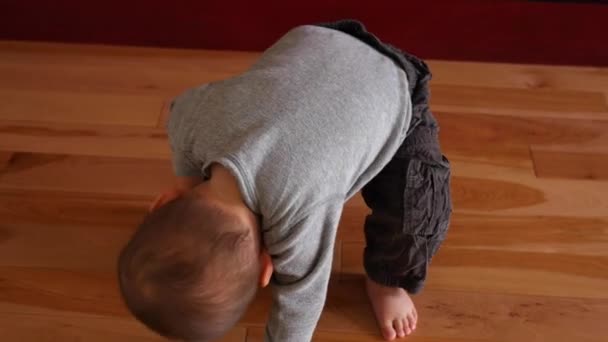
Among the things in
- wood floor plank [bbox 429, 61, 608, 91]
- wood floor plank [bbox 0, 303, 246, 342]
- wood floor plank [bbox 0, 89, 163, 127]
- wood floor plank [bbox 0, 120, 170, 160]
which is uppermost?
wood floor plank [bbox 429, 61, 608, 91]

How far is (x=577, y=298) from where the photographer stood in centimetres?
107

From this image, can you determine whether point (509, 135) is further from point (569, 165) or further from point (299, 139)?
point (299, 139)

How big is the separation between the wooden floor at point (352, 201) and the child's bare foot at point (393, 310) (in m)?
0.02

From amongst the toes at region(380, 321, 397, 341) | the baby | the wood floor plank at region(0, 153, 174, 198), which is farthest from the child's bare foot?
the wood floor plank at region(0, 153, 174, 198)

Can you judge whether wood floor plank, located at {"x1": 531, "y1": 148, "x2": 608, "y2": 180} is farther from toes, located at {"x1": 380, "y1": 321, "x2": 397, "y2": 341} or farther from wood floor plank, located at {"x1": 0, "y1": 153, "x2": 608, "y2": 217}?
toes, located at {"x1": 380, "y1": 321, "x2": 397, "y2": 341}

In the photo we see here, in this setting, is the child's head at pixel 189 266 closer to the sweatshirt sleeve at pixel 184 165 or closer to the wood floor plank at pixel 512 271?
the sweatshirt sleeve at pixel 184 165

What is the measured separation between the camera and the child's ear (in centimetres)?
75

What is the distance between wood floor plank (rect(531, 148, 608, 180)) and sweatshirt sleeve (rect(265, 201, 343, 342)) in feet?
1.99

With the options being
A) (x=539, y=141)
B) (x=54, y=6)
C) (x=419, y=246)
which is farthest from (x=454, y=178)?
(x=54, y=6)

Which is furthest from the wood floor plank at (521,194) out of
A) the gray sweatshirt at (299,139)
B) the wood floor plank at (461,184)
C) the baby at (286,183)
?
the gray sweatshirt at (299,139)

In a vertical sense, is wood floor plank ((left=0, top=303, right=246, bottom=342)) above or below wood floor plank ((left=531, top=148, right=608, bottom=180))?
below

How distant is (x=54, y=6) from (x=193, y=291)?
101 centimetres

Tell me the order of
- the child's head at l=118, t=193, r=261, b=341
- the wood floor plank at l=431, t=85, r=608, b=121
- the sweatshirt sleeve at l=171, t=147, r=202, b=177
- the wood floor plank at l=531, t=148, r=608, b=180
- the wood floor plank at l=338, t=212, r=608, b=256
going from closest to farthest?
the child's head at l=118, t=193, r=261, b=341
the sweatshirt sleeve at l=171, t=147, r=202, b=177
the wood floor plank at l=338, t=212, r=608, b=256
the wood floor plank at l=531, t=148, r=608, b=180
the wood floor plank at l=431, t=85, r=608, b=121

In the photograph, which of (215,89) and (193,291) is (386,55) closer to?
(215,89)
